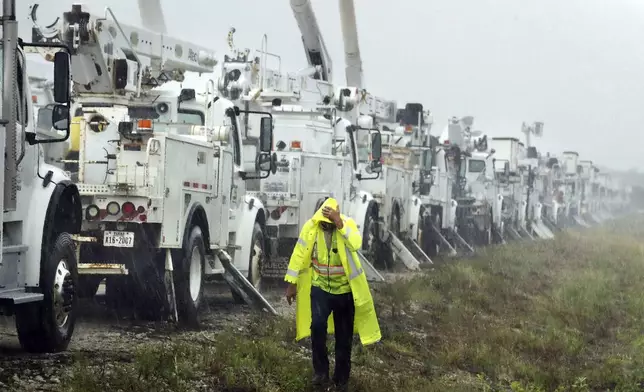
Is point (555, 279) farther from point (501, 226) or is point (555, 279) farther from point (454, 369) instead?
point (501, 226)

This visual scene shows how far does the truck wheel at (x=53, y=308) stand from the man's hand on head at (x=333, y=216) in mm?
2156

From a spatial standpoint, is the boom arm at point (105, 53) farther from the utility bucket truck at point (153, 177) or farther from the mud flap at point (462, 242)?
the mud flap at point (462, 242)

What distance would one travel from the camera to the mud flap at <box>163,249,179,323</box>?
38.2 ft

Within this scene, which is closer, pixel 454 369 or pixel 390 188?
pixel 454 369

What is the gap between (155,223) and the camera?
11.3m

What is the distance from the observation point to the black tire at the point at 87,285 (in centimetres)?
1202

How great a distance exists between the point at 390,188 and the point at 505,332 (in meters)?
9.43

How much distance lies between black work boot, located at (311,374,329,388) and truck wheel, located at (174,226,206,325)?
3256 mm

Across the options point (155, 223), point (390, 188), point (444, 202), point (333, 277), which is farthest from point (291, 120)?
point (444, 202)

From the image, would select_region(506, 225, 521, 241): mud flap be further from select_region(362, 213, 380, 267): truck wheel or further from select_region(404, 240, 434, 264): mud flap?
select_region(362, 213, 380, 267): truck wheel

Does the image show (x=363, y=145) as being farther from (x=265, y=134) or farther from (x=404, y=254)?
(x=265, y=134)

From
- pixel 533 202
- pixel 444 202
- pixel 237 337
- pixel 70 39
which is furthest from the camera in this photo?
pixel 533 202

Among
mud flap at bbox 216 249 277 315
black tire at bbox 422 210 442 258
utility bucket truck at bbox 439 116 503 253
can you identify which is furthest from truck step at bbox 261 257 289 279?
utility bucket truck at bbox 439 116 503 253

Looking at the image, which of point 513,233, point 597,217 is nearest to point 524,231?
point 513,233
